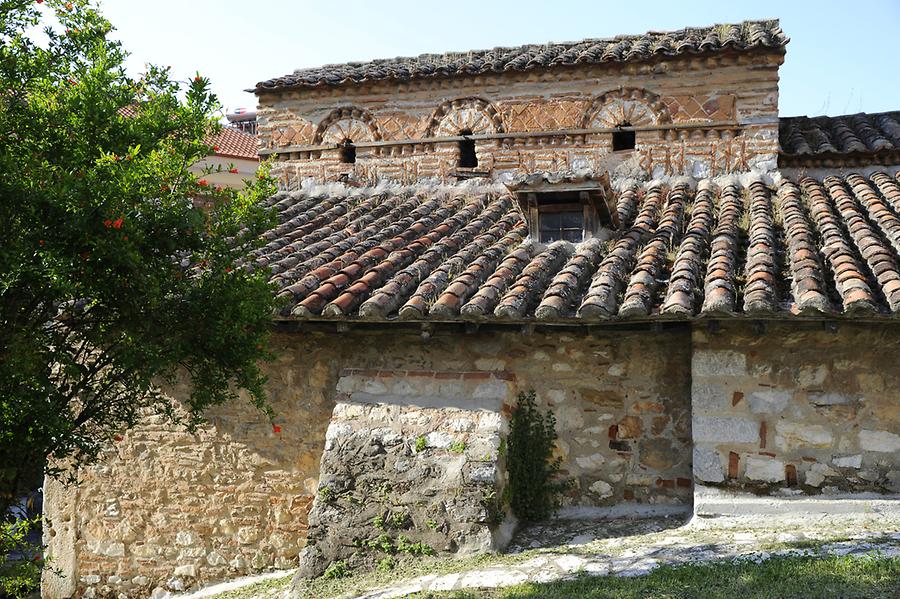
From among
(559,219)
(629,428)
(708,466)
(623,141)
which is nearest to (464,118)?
(623,141)

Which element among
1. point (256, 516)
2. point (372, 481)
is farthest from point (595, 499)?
point (256, 516)

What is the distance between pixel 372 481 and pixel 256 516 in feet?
5.16

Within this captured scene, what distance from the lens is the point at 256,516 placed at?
7.17 metres

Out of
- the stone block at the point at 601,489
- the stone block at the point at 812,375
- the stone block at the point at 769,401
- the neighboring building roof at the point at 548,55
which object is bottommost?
the stone block at the point at 601,489

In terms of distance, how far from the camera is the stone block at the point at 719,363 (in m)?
6.05

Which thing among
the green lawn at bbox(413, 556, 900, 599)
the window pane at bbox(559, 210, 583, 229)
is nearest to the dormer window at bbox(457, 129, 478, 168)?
the window pane at bbox(559, 210, 583, 229)

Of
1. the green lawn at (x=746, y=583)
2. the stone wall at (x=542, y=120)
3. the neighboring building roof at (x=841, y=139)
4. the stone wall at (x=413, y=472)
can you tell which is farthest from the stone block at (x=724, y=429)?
the neighboring building roof at (x=841, y=139)

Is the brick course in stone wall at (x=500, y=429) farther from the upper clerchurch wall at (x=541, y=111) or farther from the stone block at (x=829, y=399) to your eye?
the upper clerchurch wall at (x=541, y=111)

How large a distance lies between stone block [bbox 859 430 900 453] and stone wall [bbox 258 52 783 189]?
3.70m

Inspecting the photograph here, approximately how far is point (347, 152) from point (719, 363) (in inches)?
225

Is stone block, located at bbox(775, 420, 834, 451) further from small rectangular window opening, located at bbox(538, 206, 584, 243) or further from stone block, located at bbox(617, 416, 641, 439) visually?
small rectangular window opening, located at bbox(538, 206, 584, 243)

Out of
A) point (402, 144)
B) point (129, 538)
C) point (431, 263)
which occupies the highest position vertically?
point (402, 144)

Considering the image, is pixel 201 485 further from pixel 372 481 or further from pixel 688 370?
pixel 688 370

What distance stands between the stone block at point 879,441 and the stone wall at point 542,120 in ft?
12.1
